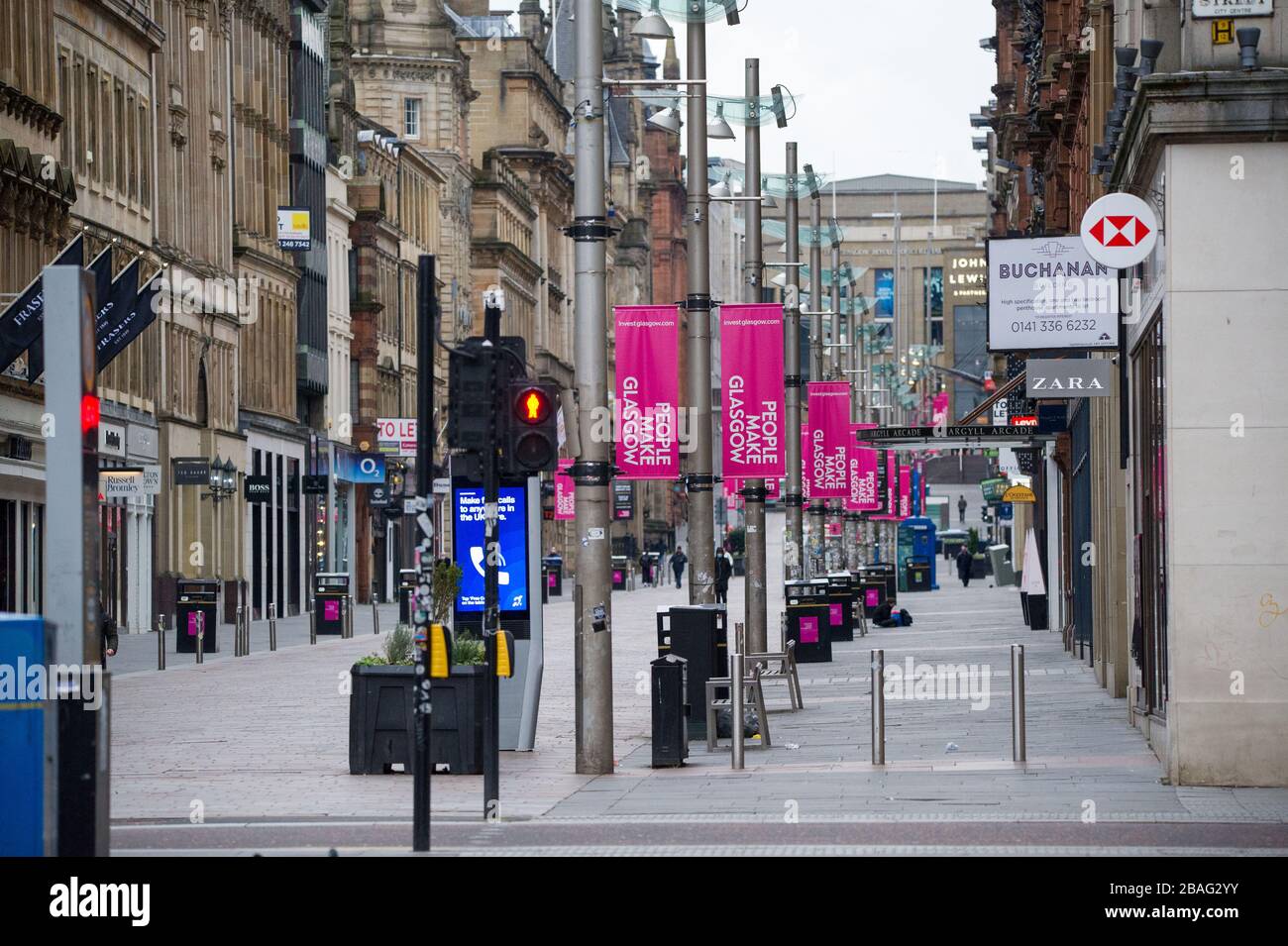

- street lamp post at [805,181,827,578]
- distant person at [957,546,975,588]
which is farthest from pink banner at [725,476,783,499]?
distant person at [957,546,975,588]

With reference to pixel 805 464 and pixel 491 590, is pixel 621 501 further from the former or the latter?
pixel 491 590

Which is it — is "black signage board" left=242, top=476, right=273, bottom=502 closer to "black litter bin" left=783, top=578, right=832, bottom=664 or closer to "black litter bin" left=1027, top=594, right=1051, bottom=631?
"black litter bin" left=1027, top=594, right=1051, bottom=631

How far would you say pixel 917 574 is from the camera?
89.6 m

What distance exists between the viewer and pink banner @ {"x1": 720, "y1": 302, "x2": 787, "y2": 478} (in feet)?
100

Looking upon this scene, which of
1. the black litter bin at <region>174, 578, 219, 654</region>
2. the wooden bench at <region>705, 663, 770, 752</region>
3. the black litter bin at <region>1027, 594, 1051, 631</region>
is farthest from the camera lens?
the black litter bin at <region>1027, 594, 1051, 631</region>

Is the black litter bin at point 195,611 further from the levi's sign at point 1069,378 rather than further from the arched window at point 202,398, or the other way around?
the levi's sign at point 1069,378

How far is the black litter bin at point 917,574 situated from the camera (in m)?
89.4

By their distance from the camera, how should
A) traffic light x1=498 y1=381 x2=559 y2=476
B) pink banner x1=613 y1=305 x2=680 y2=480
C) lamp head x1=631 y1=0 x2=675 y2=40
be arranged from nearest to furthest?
traffic light x1=498 y1=381 x2=559 y2=476 < pink banner x1=613 y1=305 x2=680 y2=480 < lamp head x1=631 y1=0 x2=675 y2=40

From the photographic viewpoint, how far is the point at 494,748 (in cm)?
1675

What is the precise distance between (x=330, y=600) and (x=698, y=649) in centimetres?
3047

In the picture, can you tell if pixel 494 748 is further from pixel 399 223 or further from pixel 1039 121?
pixel 399 223

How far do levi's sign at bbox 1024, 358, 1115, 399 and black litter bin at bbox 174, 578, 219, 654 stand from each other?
22.8 m

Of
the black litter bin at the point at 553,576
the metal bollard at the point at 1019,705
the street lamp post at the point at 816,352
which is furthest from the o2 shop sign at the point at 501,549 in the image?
the black litter bin at the point at 553,576
